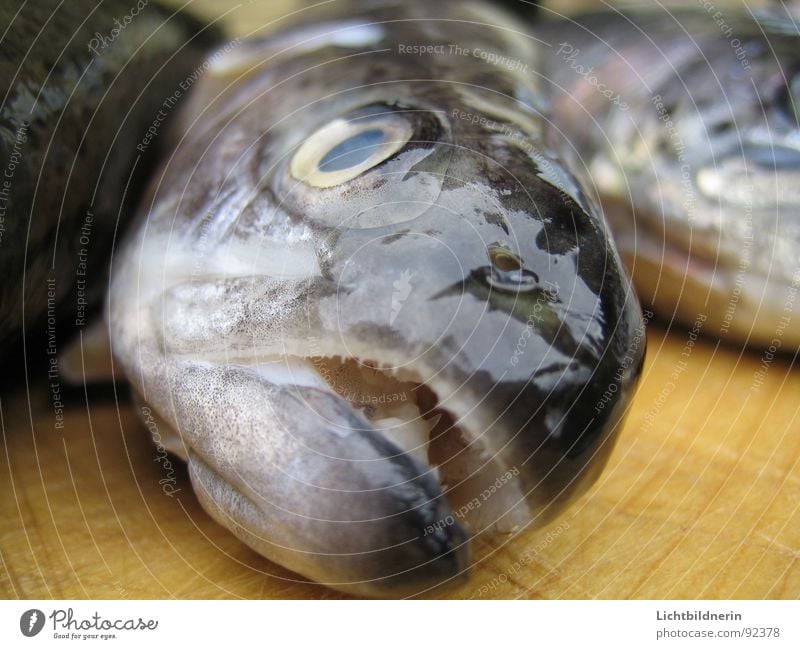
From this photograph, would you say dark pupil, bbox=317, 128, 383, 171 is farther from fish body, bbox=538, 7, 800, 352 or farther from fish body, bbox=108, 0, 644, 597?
fish body, bbox=538, 7, 800, 352

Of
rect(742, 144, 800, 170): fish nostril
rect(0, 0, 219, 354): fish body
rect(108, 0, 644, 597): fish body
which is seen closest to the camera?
rect(108, 0, 644, 597): fish body

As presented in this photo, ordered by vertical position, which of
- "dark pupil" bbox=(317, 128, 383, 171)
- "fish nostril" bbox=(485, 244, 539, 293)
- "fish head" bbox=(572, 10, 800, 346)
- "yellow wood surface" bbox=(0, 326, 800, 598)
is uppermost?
"fish head" bbox=(572, 10, 800, 346)

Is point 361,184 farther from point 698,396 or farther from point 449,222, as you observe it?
point 698,396

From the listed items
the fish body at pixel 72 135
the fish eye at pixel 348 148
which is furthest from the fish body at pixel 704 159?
the fish body at pixel 72 135

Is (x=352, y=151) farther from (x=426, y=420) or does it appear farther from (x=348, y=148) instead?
(x=426, y=420)

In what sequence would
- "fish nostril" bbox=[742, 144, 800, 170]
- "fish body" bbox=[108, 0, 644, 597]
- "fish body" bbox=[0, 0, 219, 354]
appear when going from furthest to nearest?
"fish nostril" bbox=[742, 144, 800, 170] → "fish body" bbox=[0, 0, 219, 354] → "fish body" bbox=[108, 0, 644, 597]

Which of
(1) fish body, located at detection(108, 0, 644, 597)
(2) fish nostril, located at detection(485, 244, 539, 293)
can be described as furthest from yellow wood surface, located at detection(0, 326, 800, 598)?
(2) fish nostril, located at detection(485, 244, 539, 293)
